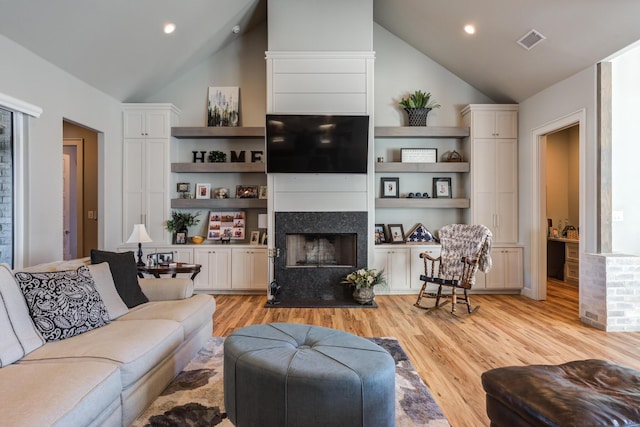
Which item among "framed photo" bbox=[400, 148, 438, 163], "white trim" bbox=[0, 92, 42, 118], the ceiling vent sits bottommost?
"framed photo" bbox=[400, 148, 438, 163]

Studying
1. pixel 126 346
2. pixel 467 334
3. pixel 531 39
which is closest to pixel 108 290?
pixel 126 346

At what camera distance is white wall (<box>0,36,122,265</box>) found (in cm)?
325

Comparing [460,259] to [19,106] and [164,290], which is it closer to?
[164,290]

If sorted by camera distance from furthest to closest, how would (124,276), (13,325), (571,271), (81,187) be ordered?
(571,271) → (81,187) → (124,276) → (13,325)

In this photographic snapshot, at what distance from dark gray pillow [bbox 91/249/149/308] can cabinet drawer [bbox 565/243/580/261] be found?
622 centimetres

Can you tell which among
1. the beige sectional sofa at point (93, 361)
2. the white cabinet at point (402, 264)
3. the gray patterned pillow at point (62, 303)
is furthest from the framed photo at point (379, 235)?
the gray patterned pillow at point (62, 303)

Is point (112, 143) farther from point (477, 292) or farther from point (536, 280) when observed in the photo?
point (536, 280)

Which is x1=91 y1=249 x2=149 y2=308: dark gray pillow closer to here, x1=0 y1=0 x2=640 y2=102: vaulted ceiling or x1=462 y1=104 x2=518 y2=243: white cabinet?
x1=0 y1=0 x2=640 y2=102: vaulted ceiling

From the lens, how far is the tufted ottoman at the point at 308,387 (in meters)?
1.62

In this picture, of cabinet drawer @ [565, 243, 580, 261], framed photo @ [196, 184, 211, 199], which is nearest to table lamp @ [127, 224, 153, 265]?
framed photo @ [196, 184, 211, 199]

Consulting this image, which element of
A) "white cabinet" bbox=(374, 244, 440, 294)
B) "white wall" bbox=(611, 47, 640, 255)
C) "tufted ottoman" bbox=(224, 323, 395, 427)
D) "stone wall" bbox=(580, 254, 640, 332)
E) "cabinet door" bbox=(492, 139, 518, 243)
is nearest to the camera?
"tufted ottoman" bbox=(224, 323, 395, 427)

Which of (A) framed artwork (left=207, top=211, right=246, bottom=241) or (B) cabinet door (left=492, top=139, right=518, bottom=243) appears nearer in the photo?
(B) cabinet door (left=492, top=139, right=518, bottom=243)

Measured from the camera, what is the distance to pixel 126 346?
192 centimetres

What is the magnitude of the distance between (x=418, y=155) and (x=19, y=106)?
473 cm
